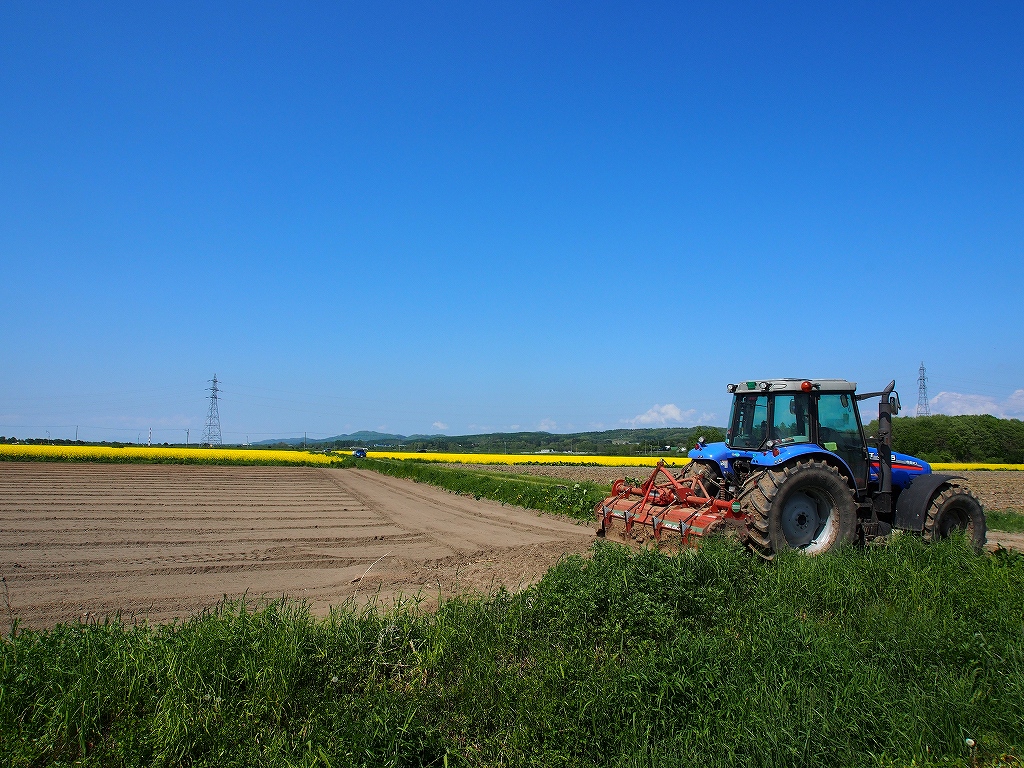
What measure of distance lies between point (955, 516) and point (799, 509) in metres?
3.06

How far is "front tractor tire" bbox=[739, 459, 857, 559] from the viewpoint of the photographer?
772 centimetres

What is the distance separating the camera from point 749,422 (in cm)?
976

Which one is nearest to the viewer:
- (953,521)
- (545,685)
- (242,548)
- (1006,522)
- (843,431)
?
(545,685)

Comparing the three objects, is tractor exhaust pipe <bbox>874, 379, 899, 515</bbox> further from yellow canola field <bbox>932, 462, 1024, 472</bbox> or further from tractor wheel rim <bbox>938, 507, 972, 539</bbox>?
yellow canola field <bbox>932, 462, 1024, 472</bbox>

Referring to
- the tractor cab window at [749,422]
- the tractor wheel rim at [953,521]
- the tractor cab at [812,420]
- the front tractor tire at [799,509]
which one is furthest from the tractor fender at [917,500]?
the tractor cab window at [749,422]

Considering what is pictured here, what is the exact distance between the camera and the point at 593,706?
13.5 ft

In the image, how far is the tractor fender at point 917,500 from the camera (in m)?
8.80

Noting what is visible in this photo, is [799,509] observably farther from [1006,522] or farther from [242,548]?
[1006,522]

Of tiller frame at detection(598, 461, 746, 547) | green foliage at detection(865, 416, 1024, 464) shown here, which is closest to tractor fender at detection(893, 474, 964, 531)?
tiller frame at detection(598, 461, 746, 547)

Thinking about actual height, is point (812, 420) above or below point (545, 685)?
above

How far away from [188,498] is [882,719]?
21037mm

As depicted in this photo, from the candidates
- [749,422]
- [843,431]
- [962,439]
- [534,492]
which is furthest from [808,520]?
[962,439]

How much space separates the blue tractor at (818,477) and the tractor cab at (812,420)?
15 mm

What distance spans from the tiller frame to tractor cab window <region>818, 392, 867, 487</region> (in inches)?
76.6
